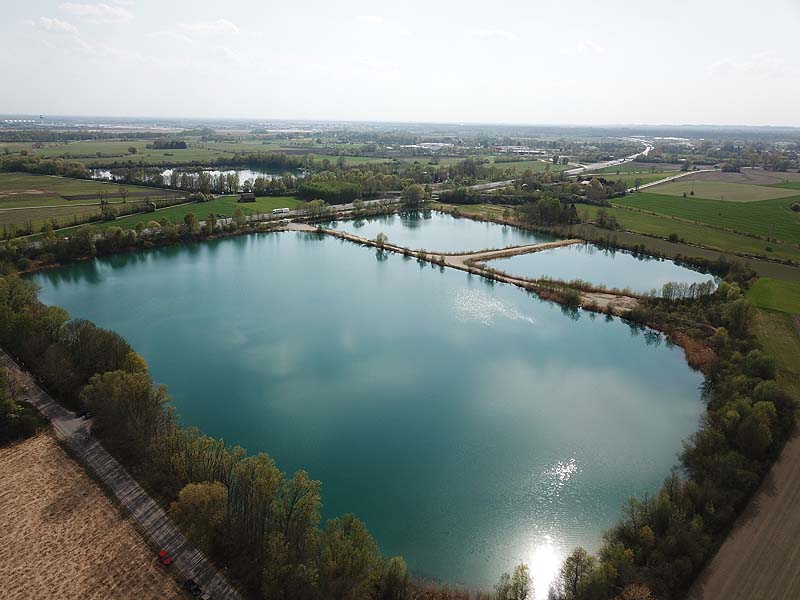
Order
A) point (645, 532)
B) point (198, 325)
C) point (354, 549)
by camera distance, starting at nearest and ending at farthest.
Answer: point (354, 549) → point (645, 532) → point (198, 325)

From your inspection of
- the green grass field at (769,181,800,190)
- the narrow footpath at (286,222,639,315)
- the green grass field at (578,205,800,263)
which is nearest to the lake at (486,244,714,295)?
the narrow footpath at (286,222,639,315)

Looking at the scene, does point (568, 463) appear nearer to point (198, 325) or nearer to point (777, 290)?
point (198, 325)

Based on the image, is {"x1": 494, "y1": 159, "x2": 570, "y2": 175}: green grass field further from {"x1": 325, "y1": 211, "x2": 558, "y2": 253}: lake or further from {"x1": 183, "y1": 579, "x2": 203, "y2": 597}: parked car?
{"x1": 183, "y1": 579, "x2": 203, "y2": 597}: parked car

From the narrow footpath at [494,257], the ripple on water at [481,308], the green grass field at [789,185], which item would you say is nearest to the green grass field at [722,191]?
the green grass field at [789,185]

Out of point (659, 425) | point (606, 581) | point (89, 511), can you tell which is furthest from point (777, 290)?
point (89, 511)

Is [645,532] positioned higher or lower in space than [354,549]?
lower

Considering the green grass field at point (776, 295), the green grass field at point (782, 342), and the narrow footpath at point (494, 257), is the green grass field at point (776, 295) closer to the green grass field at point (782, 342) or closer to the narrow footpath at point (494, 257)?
the green grass field at point (782, 342)

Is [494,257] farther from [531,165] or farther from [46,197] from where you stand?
[531,165]
